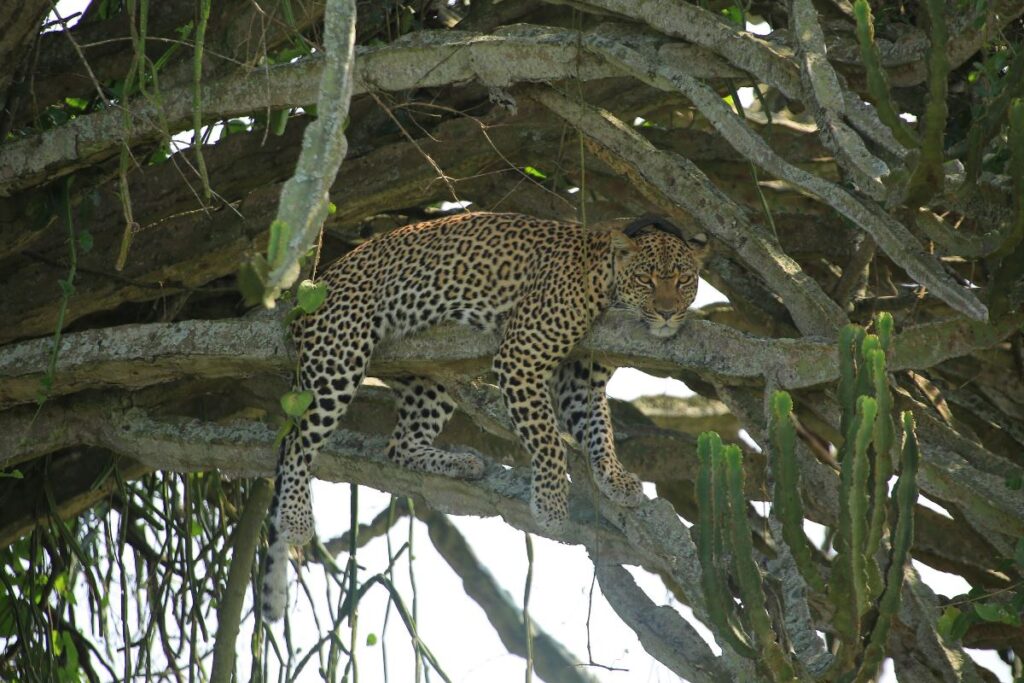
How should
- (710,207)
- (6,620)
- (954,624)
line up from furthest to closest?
1. (6,620)
2. (710,207)
3. (954,624)

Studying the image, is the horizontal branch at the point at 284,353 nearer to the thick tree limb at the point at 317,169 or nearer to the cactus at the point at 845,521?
the cactus at the point at 845,521

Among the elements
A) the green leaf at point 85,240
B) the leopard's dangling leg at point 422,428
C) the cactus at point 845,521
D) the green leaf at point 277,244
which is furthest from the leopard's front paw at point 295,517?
the green leaf at point 277,244

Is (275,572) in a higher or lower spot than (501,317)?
lower

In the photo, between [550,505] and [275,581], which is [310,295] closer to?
[550,505]

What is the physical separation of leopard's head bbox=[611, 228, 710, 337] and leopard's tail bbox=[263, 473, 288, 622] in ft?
6.19

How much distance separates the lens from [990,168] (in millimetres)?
6336

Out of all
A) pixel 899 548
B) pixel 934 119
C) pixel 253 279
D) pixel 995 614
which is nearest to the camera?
pixel 253 279

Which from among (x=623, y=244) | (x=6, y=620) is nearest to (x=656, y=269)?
(x=623, y=244)

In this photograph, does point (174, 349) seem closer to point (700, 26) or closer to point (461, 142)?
point (461, 142)

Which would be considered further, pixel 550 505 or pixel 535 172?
pixel 535 172

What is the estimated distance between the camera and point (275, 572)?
7.18m

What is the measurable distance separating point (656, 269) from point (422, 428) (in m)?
1.43

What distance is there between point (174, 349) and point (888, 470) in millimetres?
3411

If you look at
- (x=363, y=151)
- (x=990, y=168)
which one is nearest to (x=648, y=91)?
(x=363, y=151)
